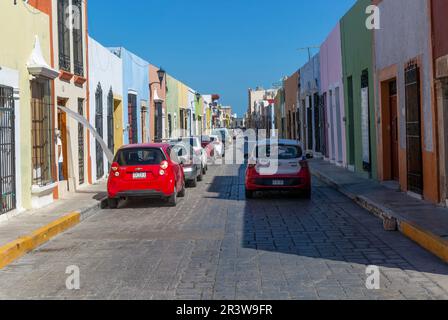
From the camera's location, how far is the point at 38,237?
998 centimetres

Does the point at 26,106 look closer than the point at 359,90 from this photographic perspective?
Yes

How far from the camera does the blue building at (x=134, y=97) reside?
24906 millimetres

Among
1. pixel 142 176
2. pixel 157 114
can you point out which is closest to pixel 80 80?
pixel 142 176

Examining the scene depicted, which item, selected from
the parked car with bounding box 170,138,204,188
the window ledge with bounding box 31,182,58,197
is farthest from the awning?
the parked car with bounding box 170,138,204,188

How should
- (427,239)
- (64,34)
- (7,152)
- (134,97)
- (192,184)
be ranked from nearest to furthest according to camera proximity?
(427,239), (7,152), (64,34), (192,184), (134,97)

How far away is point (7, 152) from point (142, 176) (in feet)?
11.0

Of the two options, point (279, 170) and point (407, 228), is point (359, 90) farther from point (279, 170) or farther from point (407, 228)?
point (407, 228)

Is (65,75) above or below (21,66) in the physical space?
above

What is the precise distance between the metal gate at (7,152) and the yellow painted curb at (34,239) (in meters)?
1.14

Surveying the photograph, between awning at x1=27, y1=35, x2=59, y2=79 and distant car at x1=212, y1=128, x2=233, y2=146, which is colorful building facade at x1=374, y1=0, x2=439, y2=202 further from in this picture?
distant car at x1=212, y1=128, x2=233, y2=146

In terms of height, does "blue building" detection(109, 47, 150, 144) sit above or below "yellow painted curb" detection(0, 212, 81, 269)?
above

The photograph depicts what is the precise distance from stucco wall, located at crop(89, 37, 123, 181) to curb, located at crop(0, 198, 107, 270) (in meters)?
6.39

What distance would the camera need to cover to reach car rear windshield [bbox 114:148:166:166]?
14455 millimetres

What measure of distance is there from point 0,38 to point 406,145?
8891 mm
